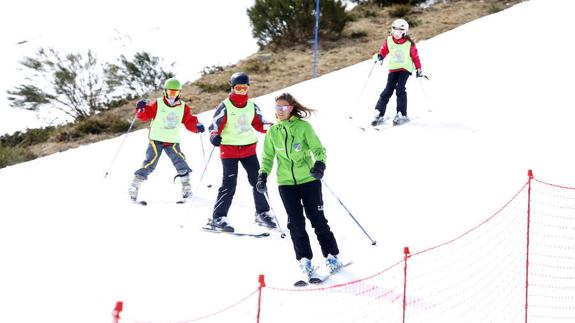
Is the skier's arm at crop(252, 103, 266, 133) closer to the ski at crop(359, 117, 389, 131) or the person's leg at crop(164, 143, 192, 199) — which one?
the person's leg at crop(164, 143, 192, 199)

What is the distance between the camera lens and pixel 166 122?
8.38 meters

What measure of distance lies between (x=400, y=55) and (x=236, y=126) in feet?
12.6

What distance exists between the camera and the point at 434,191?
796 cm

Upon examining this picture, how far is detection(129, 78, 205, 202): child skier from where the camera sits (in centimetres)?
834

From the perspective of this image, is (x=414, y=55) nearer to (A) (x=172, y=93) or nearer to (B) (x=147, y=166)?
(A) (x=172, y=93)

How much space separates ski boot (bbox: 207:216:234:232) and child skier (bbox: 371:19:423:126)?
405 cm

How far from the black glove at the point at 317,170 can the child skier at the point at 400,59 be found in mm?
4768

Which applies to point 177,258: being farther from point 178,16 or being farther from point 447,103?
point 178,16

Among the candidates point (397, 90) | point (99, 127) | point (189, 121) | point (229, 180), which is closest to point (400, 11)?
point (99, 127)

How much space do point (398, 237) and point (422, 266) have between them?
81 centimetres

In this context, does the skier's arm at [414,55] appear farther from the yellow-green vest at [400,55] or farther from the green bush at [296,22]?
the green bush at [296,22]

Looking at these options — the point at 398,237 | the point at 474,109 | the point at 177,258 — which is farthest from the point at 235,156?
the point at 474,109

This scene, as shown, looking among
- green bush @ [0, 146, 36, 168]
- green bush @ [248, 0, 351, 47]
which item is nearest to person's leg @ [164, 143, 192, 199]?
green bush @ [0, 146, 36, 168]

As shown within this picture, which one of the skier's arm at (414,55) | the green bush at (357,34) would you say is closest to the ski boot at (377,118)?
the skier's arm at (414,55)
